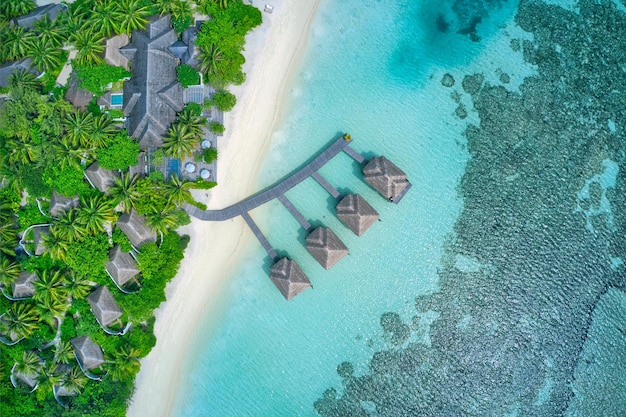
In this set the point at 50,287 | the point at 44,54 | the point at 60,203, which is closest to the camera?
the point at 50,287

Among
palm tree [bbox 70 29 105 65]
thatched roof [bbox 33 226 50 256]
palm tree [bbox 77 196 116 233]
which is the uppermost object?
palm tree [bbox 70 29 105 65]

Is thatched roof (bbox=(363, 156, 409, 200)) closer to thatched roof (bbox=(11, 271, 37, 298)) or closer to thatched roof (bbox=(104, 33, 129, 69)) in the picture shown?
thatched roof (bbox=(104, 33, 129, 69))

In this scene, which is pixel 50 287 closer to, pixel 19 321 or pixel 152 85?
pixel 19 321

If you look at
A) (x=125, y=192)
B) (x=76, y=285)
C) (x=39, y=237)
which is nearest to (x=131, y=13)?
(x=125, y=192)

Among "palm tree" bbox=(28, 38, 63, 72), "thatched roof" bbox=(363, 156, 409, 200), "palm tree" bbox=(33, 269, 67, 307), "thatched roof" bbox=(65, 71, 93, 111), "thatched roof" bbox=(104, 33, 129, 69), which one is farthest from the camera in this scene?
"thatched roof" bbox=(65, 71, 93, 111)

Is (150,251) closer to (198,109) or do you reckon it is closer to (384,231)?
(198,109)

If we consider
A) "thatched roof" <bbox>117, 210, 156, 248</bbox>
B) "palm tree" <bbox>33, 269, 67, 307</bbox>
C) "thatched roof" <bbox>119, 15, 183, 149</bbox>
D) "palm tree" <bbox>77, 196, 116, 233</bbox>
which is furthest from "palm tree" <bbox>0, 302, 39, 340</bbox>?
"thatched roof" <bbox>119, 15, 183, 149</bbox>
